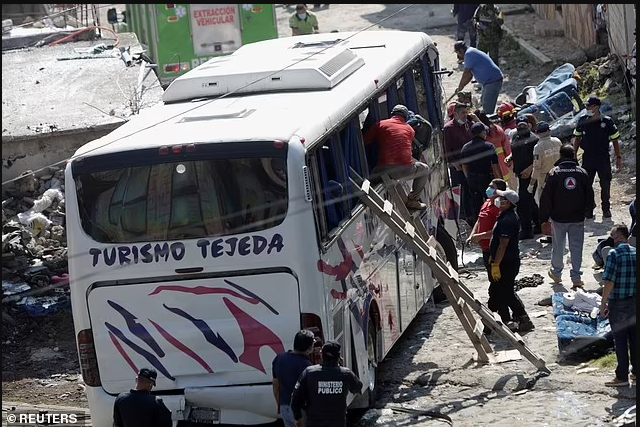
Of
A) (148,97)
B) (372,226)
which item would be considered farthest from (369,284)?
(148,97)

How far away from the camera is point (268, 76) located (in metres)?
10.9

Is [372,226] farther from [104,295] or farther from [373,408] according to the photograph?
[104,295]

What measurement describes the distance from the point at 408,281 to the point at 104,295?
3.84 metres

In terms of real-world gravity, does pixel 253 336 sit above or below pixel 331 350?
below

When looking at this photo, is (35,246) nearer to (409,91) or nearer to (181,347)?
(409,91)

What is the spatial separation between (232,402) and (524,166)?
7289mm

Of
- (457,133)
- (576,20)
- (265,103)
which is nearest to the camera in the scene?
(265,103)

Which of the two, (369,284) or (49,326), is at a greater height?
(369,284)

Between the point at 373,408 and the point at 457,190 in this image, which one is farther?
the point at 457,190

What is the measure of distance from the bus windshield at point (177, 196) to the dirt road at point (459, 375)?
239 centimetres

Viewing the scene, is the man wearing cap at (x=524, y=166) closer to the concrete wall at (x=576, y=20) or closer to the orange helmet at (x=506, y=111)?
the orange helmet at (x=506, y=111)

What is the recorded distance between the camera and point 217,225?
9.23 meters

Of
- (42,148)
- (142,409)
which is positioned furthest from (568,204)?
(42,148)

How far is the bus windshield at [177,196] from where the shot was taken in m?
9.17
